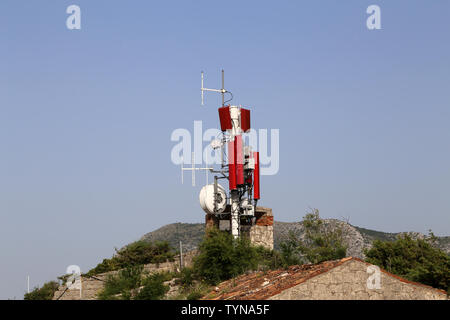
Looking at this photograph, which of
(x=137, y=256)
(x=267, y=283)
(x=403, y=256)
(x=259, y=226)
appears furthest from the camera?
(x=137, y=256)

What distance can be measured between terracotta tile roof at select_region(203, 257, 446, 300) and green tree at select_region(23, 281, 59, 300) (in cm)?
2040

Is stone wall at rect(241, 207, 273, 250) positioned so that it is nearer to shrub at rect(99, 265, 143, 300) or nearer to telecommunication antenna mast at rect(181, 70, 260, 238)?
telecommunication antenna mast at rect(181, 70, 260, 238)

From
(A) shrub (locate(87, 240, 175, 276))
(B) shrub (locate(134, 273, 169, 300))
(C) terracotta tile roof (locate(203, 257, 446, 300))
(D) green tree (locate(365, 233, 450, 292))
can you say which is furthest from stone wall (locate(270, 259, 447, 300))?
(A) shrub (locate(87, 240, 175, 276))

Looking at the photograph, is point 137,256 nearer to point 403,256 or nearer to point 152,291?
point 152,291

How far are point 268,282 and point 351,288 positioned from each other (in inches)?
210

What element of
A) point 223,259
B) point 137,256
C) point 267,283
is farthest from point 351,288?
point 137,256

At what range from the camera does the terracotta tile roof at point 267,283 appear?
27734 mm

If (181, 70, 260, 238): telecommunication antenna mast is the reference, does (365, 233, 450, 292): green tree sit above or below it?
below

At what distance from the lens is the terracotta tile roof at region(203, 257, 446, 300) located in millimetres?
27734

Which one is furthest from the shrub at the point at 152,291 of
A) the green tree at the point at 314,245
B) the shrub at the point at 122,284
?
the green tree at the point at 314,245

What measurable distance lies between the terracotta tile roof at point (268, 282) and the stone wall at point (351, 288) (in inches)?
8.7

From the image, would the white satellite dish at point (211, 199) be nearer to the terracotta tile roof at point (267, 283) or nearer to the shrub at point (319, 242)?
the shrub at point (319, 242)

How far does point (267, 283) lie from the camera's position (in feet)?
103
